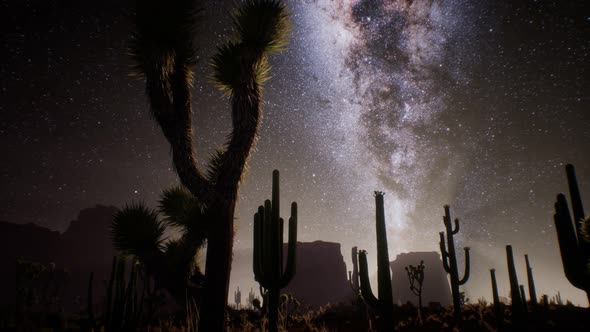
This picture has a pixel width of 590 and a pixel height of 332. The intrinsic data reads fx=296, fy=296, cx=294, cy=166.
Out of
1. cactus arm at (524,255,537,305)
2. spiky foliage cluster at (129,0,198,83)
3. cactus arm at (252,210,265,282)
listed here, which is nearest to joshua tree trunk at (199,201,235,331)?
cactus arm at (252,210,265,282)

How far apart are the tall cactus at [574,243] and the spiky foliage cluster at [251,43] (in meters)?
5.91

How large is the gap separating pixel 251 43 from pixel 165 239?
225 inches

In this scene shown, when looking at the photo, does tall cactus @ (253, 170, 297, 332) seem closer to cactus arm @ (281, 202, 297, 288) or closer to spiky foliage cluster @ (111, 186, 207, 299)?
cactus arm @ (281, 202, 297, 288)

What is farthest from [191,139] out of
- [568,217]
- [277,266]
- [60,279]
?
[60,279]

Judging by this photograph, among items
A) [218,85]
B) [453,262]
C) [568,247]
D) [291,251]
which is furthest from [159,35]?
[453,262]

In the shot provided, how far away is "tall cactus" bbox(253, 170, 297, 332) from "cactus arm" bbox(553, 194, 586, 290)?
14.1 ft

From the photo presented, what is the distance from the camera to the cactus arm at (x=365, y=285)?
5621 mm

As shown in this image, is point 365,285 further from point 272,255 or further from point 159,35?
point 159,35

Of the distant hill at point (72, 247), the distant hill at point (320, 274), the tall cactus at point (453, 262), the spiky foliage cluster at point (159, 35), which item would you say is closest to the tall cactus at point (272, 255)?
the spiky foliage cluster at point (159, 35)

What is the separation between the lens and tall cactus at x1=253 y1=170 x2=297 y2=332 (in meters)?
5.27

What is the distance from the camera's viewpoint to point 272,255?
5.45 metres

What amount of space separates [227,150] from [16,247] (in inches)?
2756

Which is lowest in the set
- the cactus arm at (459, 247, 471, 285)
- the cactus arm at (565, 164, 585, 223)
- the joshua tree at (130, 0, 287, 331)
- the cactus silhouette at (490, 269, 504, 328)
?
the cactus silhouette at (490, 269, 504, 328)

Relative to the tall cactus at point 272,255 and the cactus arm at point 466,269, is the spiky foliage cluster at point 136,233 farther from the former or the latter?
the cactus arm at point 466,269
